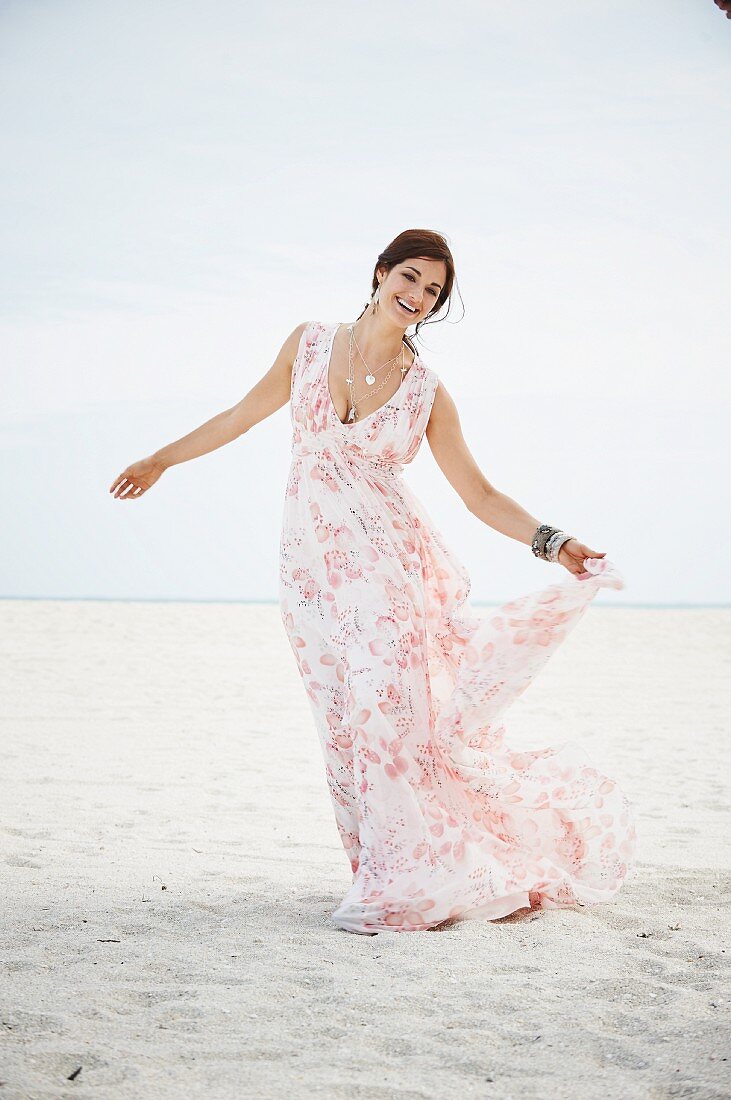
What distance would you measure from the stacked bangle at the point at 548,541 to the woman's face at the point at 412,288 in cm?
84

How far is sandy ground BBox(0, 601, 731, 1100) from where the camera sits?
2355 millimetres

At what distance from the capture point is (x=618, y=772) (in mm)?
7430

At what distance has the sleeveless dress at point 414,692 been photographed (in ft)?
11.3

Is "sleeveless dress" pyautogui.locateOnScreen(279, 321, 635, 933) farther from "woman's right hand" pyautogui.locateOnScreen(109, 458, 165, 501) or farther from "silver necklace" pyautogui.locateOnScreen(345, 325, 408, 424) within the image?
"woman's right hand" pyautogui.locateOnScreen(109, 458, 165, 501)

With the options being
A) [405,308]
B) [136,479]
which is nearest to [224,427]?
[136,479]

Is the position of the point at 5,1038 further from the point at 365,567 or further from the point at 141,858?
the point at 141,858

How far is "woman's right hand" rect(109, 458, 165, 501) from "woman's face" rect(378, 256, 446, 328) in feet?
3.46

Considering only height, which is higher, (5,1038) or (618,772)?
(5,1038)

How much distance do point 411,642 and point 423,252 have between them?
130 centimetres

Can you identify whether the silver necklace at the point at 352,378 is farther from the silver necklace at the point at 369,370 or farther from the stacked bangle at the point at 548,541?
the stacked bangle at the point at 548,541

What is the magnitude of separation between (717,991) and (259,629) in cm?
1830

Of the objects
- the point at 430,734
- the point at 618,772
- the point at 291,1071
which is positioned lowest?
the point at 618,772

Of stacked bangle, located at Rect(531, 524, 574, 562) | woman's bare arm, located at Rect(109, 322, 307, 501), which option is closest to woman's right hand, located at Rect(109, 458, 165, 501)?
woman's bare arm, located at Rect(109, 322, 307, 501)

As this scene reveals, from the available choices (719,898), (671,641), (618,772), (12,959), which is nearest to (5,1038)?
(12,959)
